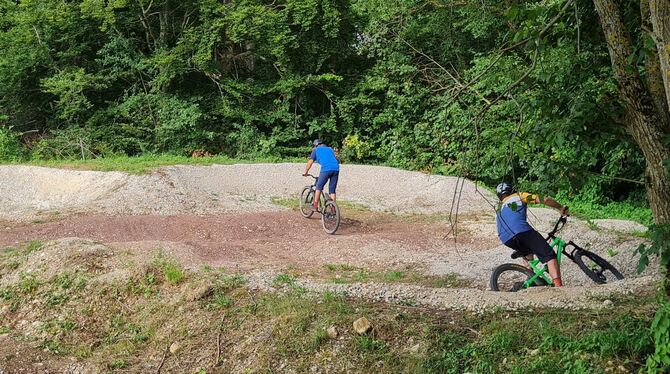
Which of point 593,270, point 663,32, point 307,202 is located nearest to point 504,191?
point 593,270

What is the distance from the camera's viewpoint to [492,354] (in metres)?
4.75

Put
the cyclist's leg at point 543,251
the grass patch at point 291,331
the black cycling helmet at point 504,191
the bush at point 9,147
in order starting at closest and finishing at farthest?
the grass patch at point 291,331 → the black cycling helmet at point 504,191 → the cyclist's leg at point 543,251 → the bush at point 9,147

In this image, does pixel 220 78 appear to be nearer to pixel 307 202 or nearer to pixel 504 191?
pixel 307 202

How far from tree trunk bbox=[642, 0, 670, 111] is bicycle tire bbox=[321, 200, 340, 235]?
28.8 feet

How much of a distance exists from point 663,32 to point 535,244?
3.37m

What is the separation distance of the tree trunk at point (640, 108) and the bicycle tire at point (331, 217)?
803 cm

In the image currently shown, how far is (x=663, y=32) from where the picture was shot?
4.07 meters

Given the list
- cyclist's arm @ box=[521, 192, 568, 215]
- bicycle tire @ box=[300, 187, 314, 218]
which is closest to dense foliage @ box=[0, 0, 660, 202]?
bicycle tire @ box=[300, 187, 314, 218]

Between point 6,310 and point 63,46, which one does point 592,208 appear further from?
point 63,46

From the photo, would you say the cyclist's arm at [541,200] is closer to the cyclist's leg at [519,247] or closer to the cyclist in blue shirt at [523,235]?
the cyclist in blue shirt at [523,235]

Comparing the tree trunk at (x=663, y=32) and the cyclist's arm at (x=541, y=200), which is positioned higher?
the tree trunk at (x=663, y=32)

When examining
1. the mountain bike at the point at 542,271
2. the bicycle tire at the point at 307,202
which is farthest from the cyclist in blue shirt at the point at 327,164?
the mountain bike at the point at 542,271

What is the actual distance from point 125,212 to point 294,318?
31.9 ft

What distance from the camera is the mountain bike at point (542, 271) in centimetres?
709
